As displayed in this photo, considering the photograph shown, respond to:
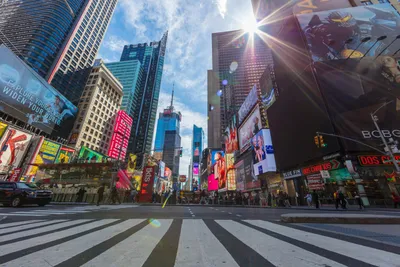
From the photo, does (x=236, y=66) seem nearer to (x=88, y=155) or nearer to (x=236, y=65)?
(x=236, y=65)

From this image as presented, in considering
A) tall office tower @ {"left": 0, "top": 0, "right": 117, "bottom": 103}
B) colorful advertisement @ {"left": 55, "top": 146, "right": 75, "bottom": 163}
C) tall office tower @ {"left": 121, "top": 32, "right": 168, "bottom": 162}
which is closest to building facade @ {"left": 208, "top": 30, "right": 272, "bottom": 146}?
tall office tower @ {"left": 121, "top": 32, "right": 168, "bottom": 162}

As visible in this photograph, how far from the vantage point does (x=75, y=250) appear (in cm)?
243

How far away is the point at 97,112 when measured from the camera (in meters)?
64.6

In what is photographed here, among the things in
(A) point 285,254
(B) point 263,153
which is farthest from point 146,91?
(A) point 285,254

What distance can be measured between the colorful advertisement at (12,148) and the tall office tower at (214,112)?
72.3 m

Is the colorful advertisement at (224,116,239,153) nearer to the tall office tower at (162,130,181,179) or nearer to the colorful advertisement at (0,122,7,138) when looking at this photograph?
the colorful advertisement at (0,122,7,138)

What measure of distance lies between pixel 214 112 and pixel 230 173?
52.5m

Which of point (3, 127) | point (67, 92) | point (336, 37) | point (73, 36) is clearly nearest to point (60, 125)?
point (3, 127)

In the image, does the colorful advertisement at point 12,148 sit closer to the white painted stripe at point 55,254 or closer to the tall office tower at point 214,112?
the white painted stripe at point 55,254

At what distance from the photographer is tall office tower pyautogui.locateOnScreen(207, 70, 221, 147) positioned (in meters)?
92.1

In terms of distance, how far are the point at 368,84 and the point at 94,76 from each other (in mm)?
85033

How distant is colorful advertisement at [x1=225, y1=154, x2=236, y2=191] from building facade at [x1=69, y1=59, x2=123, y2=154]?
158 ft

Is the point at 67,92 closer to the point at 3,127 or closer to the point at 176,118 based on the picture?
the point at 3,127

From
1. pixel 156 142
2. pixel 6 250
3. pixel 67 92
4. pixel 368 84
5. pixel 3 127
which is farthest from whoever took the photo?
pixel 156 142
